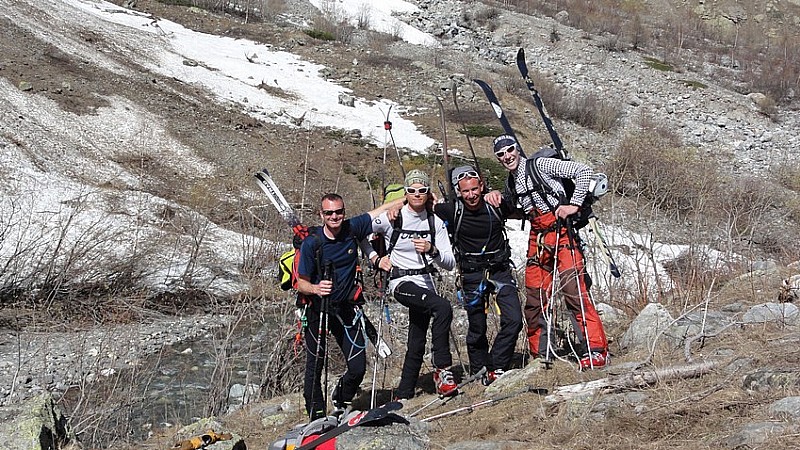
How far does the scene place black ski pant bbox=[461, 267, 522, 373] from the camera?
251 inches

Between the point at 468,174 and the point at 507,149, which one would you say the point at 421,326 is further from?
the point at 507,149

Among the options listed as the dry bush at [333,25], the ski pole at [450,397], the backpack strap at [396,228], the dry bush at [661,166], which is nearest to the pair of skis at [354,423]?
the ski pole at [450,397]

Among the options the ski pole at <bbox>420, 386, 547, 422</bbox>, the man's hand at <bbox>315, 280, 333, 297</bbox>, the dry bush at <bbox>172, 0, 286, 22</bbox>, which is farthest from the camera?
the dry bush at <bbox>172, 0, 286, 22</bbox>

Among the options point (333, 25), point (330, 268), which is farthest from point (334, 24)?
point (330, 268)

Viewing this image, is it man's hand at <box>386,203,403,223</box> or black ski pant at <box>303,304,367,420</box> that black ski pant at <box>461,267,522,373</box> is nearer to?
man's hand at <box>386,203,403,223</box>

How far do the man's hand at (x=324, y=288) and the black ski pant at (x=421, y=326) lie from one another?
2.11 ft

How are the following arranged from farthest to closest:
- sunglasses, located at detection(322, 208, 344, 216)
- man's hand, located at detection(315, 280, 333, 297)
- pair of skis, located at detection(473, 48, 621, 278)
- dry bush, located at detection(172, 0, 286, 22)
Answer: dry bush, located at detection(172, 0, 286, 22) < pair of skis, located at detection(473, 48, 621, 278) < sunglasses, located at detection(322, 208, 344, 216) < man's hand, located at detection(315, 280, 333, 297)

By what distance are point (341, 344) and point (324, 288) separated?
698 millimetres

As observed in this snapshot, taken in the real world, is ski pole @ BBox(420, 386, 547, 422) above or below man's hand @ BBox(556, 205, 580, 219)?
below

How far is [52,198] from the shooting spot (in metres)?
13.1

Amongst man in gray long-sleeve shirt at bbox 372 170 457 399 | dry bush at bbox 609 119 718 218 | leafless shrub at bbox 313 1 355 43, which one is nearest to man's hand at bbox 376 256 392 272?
man in gray long-sleeve shirt at bbox 372 170 457 399

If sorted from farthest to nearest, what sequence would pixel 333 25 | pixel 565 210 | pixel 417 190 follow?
pixel 333 25 < pixel 565 210 < pixel 417 190

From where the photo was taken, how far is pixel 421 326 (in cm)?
640

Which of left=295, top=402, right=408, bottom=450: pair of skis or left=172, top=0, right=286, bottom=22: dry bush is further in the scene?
left=172, top=0, right=286, bottom=22: dry bush
